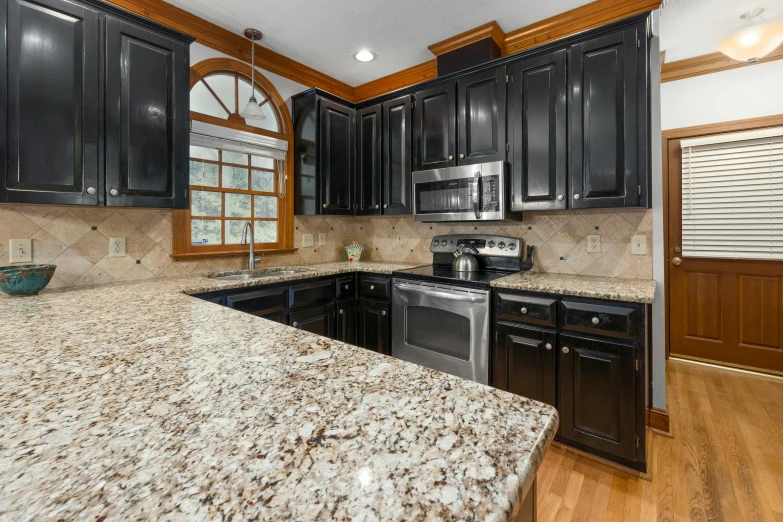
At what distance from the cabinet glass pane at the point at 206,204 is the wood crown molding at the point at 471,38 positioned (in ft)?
6.51

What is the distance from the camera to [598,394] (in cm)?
184

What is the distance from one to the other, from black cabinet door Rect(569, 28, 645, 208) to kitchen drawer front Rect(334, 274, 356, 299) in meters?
1.62

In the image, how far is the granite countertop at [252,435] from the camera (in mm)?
388

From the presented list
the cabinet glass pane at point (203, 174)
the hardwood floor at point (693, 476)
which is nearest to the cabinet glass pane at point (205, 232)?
the cabinet glass pane at point (203, 174)

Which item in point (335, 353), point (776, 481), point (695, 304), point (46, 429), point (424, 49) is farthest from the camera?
point (695, 304)

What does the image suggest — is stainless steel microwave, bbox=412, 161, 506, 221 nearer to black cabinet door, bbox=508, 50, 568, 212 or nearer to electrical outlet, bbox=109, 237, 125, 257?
black cabinet door, bbox=508, 50, 568, 212

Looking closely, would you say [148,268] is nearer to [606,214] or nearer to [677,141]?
[606,214]

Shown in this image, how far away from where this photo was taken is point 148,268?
2.35 meters

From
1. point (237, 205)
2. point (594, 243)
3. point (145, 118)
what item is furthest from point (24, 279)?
point (594, 243)

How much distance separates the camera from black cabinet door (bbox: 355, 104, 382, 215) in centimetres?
316

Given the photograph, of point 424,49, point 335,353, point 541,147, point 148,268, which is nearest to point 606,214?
point 541,147

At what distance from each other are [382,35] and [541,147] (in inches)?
55.5

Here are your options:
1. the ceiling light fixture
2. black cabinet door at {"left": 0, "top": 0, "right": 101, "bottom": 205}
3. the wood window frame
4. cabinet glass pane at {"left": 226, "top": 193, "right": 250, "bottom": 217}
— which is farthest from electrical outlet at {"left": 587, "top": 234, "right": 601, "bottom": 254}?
black cabinet door at {"left": 0, "top": 0, "right": 101, "bottom": 205}

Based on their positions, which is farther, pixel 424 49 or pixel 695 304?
pixel 695 304
